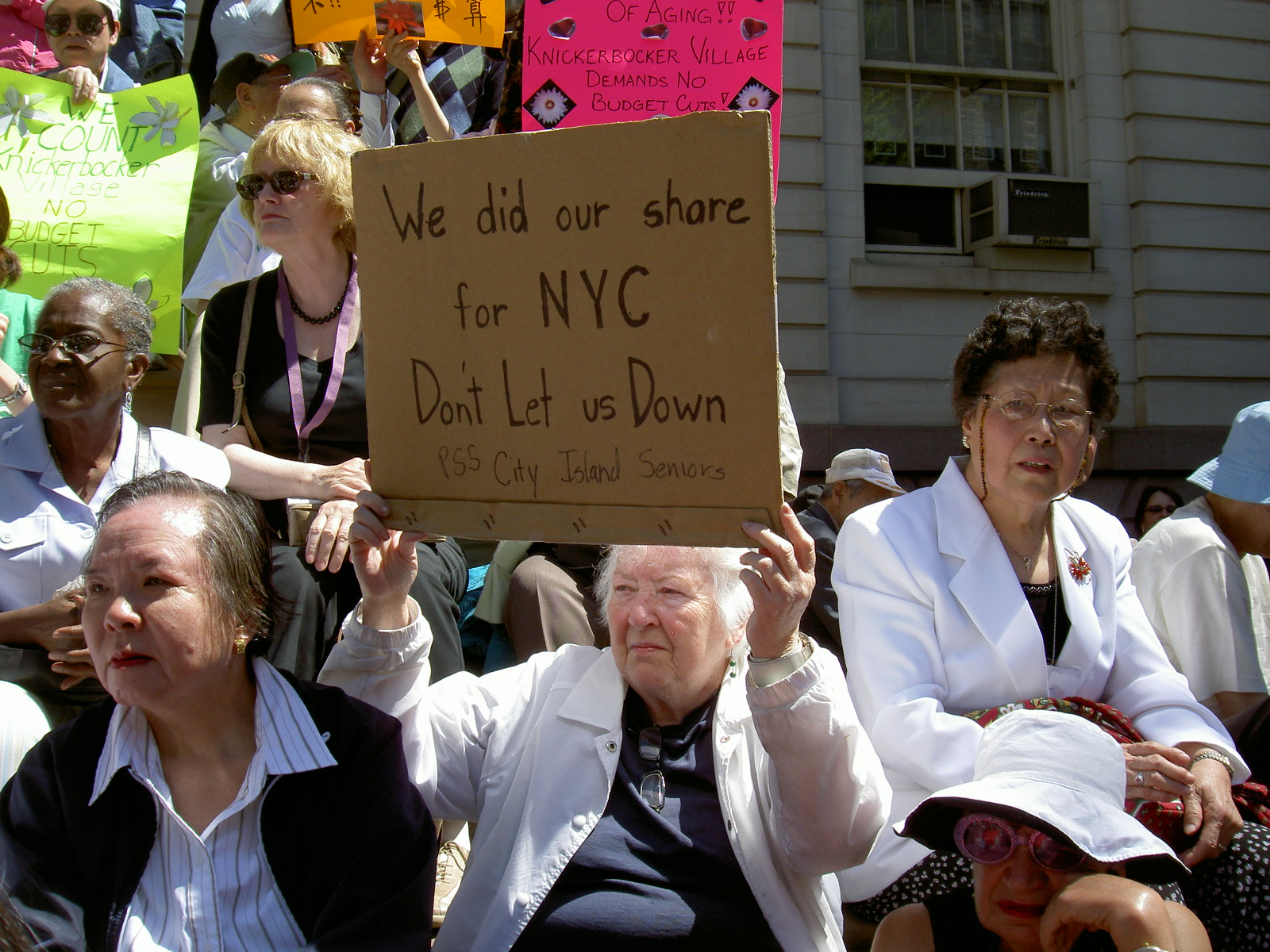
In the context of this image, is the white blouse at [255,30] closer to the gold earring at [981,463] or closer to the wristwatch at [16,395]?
the wristwatch at [16,395]

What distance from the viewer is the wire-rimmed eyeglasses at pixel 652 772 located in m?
2.40

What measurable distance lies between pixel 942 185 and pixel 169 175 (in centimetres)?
659

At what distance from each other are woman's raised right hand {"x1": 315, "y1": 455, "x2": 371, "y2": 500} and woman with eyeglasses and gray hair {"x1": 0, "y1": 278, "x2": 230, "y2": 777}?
28cm

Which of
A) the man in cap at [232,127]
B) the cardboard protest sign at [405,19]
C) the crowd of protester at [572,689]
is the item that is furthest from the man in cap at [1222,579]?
the man in cap at [232,127]

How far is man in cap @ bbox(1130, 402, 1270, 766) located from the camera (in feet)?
10.7

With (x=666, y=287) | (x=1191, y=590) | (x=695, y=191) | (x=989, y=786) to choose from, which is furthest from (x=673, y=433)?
(x=1191, y=590)

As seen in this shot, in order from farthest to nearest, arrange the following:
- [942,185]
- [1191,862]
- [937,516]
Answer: [942,185] < [937,516] < [1191,862]

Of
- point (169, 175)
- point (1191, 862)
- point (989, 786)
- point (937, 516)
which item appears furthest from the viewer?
point (169, 175)

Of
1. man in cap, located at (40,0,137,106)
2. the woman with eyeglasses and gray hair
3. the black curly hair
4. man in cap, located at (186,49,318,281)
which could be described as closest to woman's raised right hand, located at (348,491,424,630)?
the woman with eyeglasses and gray hair

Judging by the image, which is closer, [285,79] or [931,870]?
[931,870]

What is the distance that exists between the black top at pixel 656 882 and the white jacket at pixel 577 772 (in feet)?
0.15

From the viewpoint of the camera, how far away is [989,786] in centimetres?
201

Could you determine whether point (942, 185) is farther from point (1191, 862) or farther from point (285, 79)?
point (1191, 862)

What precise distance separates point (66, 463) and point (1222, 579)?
334 cm
